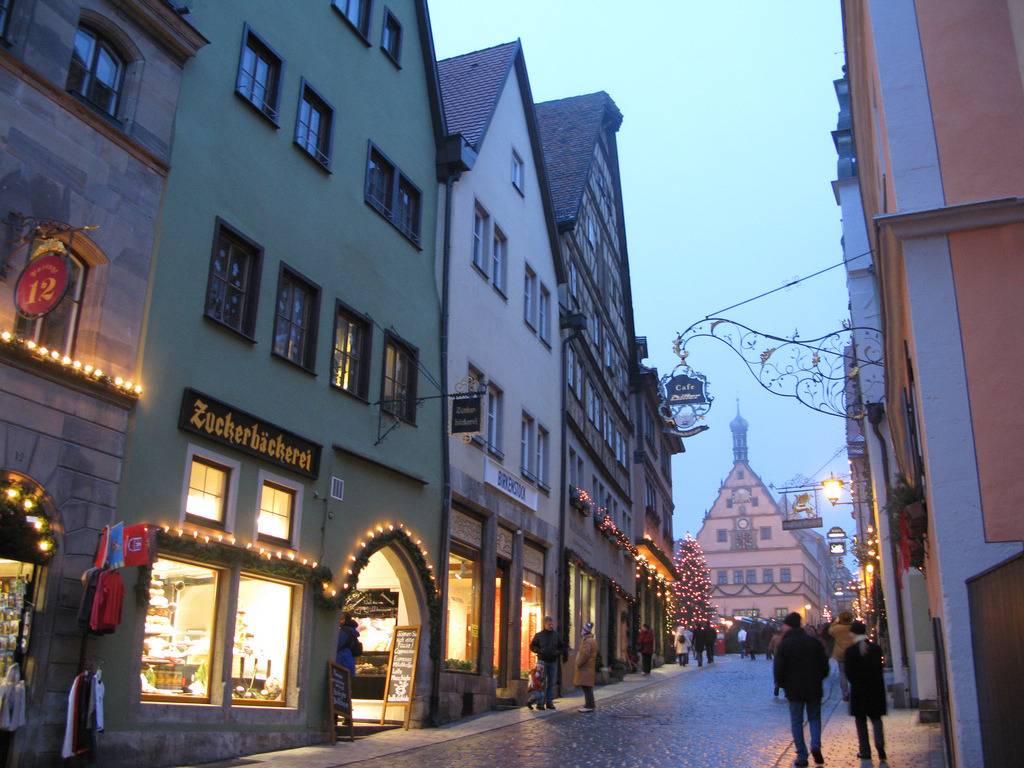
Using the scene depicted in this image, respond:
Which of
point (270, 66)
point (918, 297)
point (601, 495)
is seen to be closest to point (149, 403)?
point (270, 66)

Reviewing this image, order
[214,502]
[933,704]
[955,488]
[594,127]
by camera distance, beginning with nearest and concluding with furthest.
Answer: [955,488]
[214,502]
[933,704]
[594,127]

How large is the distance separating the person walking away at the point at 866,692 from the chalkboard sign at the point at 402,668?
683cm

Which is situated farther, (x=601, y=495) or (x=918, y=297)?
(x=601, y=495)

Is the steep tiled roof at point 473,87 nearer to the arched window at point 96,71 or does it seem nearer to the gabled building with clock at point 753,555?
the arched window at point 96,71

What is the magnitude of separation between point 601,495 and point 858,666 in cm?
2104

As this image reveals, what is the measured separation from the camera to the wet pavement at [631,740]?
1128 centimetres

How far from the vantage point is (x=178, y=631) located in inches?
456

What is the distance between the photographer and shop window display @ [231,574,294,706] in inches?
493

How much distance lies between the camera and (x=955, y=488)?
888 cm

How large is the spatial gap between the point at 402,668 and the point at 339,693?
217 cm

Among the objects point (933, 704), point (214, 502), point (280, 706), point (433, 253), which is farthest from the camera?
point (433, 253)

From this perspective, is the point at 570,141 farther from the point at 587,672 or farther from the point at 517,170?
the point at 587,672

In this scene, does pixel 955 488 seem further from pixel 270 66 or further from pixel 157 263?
pixel 270 66

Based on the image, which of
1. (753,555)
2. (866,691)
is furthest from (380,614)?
(753,555)
